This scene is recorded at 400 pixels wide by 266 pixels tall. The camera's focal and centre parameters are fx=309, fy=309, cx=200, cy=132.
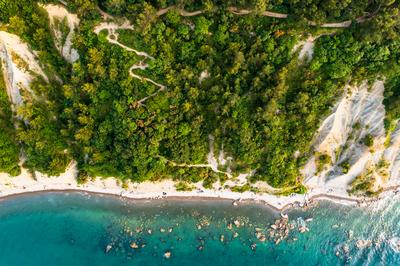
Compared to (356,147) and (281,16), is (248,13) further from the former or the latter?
(356,147)

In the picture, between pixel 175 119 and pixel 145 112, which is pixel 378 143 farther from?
pixel 145 112

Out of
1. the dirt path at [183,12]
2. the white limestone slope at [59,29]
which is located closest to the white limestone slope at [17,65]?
the white limestone slope at [59,29]

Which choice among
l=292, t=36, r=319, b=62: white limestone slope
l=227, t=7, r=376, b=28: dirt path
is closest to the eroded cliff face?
l=292, t=36, r=319, b=62: white limestone slope

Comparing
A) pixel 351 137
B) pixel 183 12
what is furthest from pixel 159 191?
pixel 351 137

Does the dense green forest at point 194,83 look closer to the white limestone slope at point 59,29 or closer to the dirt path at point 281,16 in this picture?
the dirt path at point 281,16

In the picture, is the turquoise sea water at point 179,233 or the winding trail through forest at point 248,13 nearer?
the winding trail through forest at point 248,13
